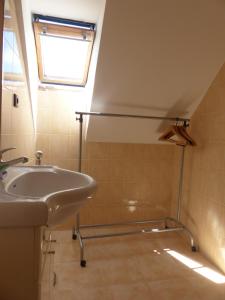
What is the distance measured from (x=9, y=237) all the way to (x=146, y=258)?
5.28 ft

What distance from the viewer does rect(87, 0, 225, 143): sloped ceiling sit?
135 cm

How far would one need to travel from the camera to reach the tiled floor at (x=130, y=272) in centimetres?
144

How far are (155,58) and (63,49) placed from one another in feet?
2.95

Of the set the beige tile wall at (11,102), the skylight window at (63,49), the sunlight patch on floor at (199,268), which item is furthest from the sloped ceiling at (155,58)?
the sunlight patch on floor at (199,268)

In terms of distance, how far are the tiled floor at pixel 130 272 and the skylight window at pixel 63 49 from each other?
5.47 feet

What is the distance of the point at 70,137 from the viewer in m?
2.25

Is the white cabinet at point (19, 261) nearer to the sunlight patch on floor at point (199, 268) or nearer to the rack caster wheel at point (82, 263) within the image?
the rack caster wheel at point (82, 263)

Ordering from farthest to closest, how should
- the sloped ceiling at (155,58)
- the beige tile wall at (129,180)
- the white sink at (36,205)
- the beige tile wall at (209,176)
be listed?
the beige tile wall at (129,180)
the beige tile wall at (209,176)
the sloped ceiling at (155,58)
the white sink at (36,205)

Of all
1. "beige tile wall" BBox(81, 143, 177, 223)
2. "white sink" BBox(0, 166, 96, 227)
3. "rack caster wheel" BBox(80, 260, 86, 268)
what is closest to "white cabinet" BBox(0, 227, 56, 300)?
"white sink" BBox(0, 166, 96, 227)

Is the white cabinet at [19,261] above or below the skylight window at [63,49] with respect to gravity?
below

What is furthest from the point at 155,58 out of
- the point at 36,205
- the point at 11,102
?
the point at 36,205

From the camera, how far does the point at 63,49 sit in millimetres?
1972

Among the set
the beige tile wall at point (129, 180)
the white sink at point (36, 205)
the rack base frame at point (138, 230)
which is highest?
the white sink at point (36, 205)

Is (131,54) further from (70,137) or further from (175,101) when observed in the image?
(70,137)
